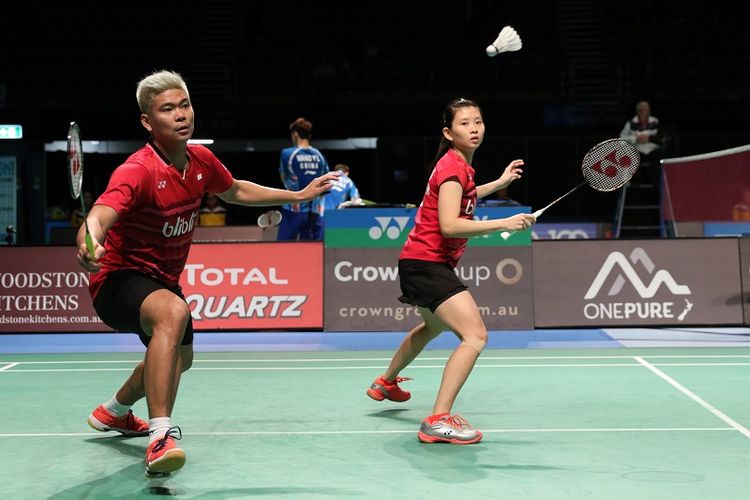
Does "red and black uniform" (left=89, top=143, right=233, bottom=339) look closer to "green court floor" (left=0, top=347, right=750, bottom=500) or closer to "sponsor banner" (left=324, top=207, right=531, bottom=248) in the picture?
"green court floor" (left=0, top=347, right=750, bottom=500)

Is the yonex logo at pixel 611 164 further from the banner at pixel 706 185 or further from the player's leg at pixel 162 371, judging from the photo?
the banner at pixel 706 185

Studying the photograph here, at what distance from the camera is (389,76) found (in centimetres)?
2102

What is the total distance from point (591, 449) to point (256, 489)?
1.56 m

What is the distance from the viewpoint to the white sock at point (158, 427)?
11.8ft

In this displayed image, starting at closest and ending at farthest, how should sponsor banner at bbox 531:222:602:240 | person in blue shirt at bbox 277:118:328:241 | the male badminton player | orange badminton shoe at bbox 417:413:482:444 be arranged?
the male badminton player → orange badminton shoe at bbox 417:413:482:444 → person in blue shirt at bbox 277:118:328:241 → sponsor banner at bbox 531:222:602:240

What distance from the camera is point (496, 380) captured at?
639cm

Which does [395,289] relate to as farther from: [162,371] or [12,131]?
[12,131]

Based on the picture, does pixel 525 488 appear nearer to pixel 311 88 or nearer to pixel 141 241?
pixel 141 241

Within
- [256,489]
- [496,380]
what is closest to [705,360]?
[496,380]

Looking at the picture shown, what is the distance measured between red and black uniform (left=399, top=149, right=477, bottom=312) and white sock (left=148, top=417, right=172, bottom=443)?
156 centimetres

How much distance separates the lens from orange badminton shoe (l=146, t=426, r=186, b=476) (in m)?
3.50

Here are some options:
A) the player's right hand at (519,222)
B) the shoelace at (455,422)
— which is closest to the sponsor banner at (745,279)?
the shoelace at (455,422)

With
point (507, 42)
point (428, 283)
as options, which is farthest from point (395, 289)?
point (428, 283)

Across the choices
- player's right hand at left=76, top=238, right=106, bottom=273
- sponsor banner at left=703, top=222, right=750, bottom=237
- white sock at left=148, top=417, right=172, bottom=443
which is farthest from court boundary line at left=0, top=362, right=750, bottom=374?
sponsor banner at left=703, top=222, right=750, bottom=237
